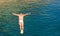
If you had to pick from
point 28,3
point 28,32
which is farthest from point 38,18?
point 28,3

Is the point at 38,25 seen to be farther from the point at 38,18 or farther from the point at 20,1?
the point at 20,1

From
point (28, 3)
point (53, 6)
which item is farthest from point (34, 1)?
point (53, 6)

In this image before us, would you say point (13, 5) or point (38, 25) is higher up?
point (13, 5)

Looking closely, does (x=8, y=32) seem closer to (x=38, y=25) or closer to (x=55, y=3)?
(x=38, y=25)

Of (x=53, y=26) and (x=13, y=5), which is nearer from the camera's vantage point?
(x=53, y=26)

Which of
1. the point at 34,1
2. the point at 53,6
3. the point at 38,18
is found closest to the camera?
the point at 38,18

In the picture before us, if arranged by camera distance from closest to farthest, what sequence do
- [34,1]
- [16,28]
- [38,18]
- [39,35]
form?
[39,35], [16,28], [38,18], [34,1]
